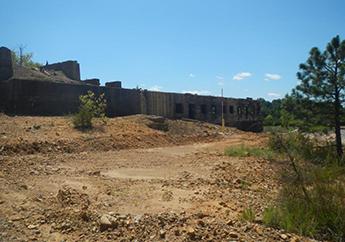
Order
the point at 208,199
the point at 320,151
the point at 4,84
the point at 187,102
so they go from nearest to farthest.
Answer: the point at 208,199 → the point at 320,151 → the point at 4,84 → the point at 187,102

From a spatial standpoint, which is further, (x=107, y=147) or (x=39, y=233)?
(x=107, y=147)

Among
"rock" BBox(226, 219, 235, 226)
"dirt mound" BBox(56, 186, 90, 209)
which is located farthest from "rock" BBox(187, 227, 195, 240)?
"dirt mound" BBox(56, 186, 90, 209)

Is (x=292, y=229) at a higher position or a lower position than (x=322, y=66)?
lower

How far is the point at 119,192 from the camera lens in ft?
21.2

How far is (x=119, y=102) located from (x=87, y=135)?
24.0 feet

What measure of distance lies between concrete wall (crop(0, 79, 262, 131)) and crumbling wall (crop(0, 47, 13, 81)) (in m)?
2.57

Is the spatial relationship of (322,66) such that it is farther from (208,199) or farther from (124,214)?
(124,214)

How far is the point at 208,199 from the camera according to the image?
6.34 meters

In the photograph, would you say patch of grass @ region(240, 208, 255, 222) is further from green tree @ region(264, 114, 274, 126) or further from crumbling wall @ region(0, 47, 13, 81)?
crumbling wall @ region(0, 47, 13, 81)

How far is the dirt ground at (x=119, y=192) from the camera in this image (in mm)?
4812

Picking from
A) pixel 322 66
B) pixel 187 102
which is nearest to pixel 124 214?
pixel 322 66

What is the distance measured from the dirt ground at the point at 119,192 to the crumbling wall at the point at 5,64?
20.9ft

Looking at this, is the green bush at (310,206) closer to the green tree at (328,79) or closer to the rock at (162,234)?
the rock at (162,234)

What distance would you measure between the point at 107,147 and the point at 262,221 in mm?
8344
